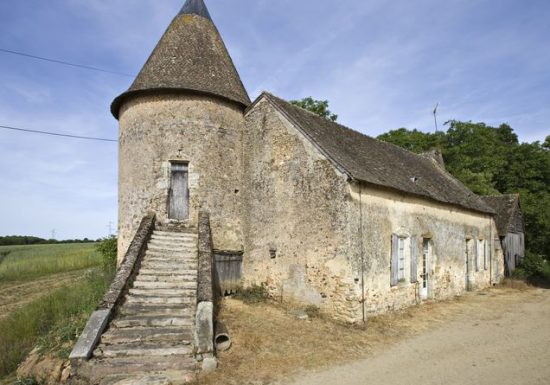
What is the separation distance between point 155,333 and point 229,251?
5.16 m

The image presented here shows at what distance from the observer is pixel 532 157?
103 feet

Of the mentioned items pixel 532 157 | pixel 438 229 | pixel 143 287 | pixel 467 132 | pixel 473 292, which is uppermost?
pixel 467 132

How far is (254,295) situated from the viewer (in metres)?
12.4

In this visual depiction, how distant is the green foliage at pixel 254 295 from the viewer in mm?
12180

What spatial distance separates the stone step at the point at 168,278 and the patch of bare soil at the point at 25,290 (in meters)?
8.45

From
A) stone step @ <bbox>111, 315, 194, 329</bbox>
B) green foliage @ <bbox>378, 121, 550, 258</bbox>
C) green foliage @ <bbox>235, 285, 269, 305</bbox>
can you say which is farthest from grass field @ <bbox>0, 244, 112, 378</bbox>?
green foliage @ <bbox>378, 121, 550, 258</bbox>

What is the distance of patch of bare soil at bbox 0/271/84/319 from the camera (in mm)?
16047

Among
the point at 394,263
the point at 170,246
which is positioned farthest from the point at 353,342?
the point at 170,246

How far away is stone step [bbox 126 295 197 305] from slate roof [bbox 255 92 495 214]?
5.19 meters

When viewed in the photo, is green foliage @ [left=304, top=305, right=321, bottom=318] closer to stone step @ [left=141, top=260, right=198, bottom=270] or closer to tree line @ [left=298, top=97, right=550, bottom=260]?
stone step @ [left=141, top=260, right=198, bottom=270]

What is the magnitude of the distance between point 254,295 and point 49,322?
593cm

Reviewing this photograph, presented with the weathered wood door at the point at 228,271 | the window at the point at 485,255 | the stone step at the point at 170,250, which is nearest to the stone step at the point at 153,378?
the stone step at the point at 170,250

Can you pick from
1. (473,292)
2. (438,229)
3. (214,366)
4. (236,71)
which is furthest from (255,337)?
(473,292)

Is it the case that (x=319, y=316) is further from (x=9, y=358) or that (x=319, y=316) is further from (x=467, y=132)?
(x=467, y=132)
